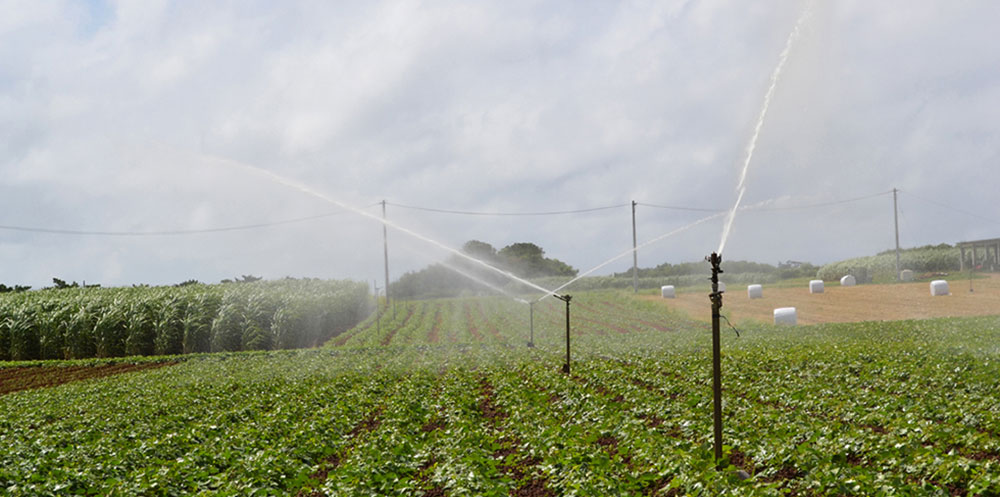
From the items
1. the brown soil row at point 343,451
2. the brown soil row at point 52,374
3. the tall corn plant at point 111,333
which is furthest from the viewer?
the tall corn plant at point 111,333

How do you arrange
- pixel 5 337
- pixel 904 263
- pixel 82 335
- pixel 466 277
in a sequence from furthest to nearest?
pixel 904 263 < pixel 466 277 < pixel 5 337 < pixel 82 335

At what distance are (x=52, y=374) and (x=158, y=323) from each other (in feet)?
24.1

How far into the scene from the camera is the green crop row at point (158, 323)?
35.9 meters

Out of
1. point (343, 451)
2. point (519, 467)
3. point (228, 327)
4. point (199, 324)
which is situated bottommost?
point (343, 451)

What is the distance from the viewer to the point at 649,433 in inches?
406

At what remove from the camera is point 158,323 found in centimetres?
3622

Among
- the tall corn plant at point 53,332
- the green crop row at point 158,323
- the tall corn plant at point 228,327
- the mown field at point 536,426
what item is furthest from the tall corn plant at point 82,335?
the mown field at point 536,426

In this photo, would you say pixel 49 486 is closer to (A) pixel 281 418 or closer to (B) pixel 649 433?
(A) pixel 281 418

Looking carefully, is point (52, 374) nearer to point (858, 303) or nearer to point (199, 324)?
point (199, 324)

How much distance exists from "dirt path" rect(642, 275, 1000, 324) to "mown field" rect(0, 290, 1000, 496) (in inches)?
654

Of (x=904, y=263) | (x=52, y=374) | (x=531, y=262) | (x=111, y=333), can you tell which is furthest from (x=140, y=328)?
(x=904, y=263)

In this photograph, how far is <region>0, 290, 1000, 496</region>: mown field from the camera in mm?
8305

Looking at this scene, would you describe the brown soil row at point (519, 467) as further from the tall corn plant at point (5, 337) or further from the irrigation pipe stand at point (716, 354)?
the tall corn plant at point (5, 337)

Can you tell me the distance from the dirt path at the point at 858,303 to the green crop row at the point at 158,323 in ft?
82.0
